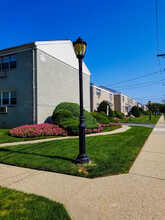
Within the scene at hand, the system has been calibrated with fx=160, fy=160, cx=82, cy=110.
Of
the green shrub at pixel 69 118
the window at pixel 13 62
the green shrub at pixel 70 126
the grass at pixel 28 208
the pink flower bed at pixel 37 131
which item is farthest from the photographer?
the window at pixel 13 62

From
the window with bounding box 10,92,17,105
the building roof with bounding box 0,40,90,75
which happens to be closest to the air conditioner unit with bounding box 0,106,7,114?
the window with bounding box 10,92,17,105

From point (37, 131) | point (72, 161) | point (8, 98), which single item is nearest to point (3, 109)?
point (8, 98)

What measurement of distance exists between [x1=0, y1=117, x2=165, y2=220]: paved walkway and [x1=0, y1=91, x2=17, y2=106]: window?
9.36 metres

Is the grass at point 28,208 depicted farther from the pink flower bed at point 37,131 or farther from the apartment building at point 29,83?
the apartment building at point 29,83

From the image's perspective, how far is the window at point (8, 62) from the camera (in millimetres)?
13133

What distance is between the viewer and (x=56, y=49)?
1455cm

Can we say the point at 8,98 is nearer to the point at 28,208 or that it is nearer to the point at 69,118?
the point at 69,118

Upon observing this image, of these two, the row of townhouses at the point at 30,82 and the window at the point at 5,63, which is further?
the window at the point at 5,63

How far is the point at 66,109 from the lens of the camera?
41.0ft

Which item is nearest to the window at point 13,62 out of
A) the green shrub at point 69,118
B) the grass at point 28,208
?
the green shrub at point 69,118

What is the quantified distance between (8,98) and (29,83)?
2514 mm

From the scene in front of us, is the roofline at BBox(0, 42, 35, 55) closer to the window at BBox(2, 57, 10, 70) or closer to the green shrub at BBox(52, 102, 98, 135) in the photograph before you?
the window at BBox(2, 57, 10, 70)

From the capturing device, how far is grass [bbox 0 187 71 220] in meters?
2.32

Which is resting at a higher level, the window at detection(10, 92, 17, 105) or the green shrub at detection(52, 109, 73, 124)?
the window at detection(10, 92, 17, 105)
